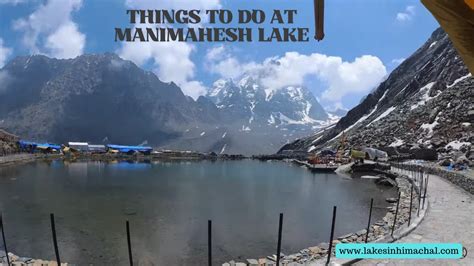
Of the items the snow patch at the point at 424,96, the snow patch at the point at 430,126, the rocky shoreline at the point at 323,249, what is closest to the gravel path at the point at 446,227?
the rocky shoreline at the point at 323,249

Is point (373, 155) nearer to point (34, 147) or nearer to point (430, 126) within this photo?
point (430, 126)

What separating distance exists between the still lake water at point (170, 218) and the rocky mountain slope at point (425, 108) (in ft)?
84.2

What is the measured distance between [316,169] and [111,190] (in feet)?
153

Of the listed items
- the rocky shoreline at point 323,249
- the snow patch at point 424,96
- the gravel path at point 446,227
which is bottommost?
the rocky shoreline at point 323,249

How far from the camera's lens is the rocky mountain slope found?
6700 centimetres

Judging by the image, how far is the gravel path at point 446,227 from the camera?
437 inches

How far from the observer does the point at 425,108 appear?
91.4m

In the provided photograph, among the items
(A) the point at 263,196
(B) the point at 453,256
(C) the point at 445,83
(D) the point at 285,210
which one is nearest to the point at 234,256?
(B) the point at 453,256

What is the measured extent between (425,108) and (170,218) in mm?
84533

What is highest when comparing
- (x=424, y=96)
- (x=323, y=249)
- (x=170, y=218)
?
(x=424, y=96)

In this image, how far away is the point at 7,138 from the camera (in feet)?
369

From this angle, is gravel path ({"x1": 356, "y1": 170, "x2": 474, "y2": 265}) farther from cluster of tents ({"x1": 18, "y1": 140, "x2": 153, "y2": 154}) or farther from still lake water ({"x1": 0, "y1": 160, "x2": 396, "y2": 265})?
cluster of tents ({"x1": 18, "y1": 140, "x2": 153, "y2": 154})

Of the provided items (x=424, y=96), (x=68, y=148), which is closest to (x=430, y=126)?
(x=424, y=96)

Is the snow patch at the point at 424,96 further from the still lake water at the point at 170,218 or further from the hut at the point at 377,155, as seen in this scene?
the still lake water at the point at 170,218
